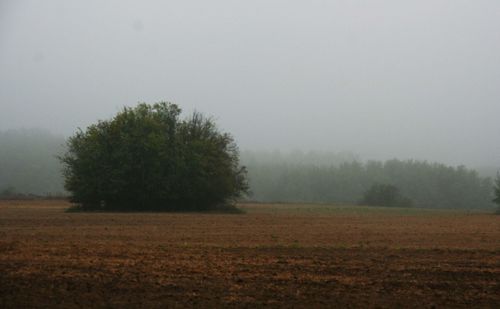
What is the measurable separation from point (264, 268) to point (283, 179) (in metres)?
133

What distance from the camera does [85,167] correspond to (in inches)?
1865

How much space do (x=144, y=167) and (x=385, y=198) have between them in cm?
6062

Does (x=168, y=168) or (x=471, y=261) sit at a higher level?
(x=168, y=168)

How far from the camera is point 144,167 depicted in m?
48.5

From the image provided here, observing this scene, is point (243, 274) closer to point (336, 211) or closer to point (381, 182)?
point (336, 211)

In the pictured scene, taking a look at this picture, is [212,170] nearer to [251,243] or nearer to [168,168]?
[168,168]

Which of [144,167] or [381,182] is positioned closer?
[144,167]

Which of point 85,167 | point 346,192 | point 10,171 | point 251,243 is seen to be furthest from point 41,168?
point 251,243

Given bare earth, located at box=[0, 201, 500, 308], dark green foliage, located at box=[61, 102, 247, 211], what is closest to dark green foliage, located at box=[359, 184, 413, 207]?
dark green foliage, located at box=[61, 102, 247, 211]

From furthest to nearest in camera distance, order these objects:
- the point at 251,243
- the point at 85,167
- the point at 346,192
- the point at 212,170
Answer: the point at 346,192 < the point at 212,170 < the point at 85,167 < the point at 251,243

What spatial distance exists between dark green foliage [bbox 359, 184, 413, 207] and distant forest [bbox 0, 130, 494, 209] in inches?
670

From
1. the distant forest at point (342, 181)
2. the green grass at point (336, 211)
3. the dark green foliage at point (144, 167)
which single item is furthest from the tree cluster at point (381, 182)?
the dark green foliage at point (144, 167)

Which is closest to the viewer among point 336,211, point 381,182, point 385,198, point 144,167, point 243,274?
point 243,274

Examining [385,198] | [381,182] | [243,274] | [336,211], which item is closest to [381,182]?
[381,182]
